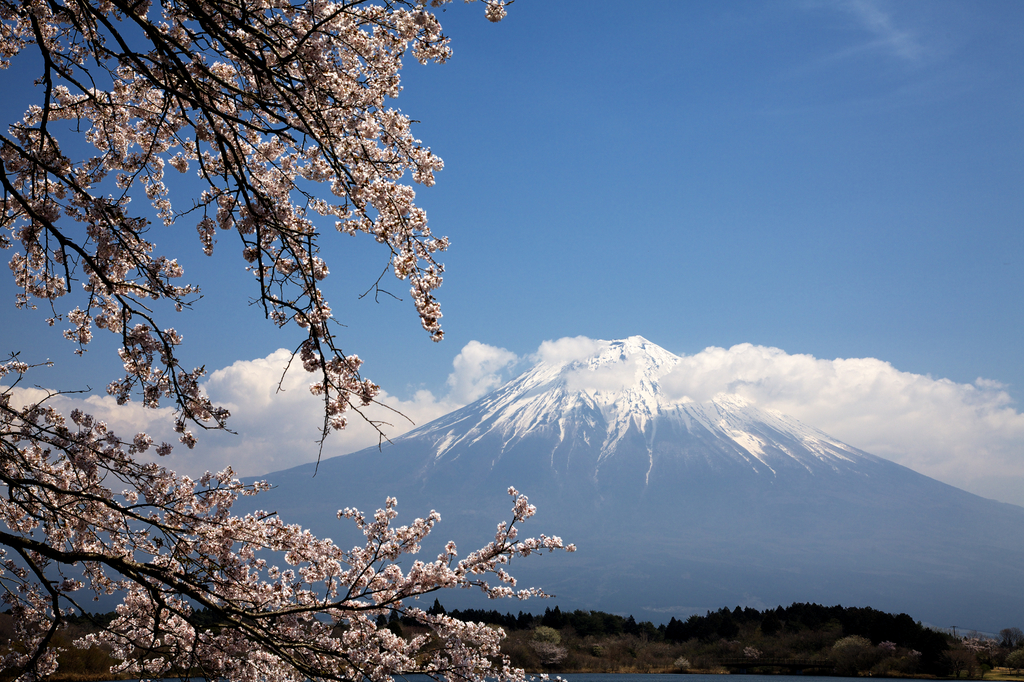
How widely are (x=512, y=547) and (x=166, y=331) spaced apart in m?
2.31

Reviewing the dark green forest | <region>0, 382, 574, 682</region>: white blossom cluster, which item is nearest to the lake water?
the dark green forest

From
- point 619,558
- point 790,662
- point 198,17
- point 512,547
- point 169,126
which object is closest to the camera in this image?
point 198,17

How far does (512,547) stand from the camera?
381 centimetres

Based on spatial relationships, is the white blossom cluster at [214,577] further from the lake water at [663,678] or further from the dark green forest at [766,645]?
the lake water at [663,678]

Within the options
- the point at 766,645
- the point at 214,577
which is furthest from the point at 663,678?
the point at 214,577

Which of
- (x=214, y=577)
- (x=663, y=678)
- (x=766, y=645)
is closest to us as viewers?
(x=214, y=577)

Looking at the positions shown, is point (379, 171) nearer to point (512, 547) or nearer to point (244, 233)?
point (244, 233)

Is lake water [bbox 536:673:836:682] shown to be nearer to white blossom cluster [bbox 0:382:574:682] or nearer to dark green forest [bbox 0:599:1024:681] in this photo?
dark green forest [bbox 0:599:1024:681]

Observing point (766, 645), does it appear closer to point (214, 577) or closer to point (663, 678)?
point (663, 678)

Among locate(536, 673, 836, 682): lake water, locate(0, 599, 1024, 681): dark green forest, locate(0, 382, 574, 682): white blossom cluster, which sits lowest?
locate(536, 673, 836, 682): lake water

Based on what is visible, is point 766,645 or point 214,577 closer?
point 214,577

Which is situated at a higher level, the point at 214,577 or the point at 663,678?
the point at 214,577

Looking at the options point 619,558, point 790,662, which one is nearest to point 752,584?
point 619,558

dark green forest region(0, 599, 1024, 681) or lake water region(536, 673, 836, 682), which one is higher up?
dark green forest region(0, 599, 1024, 681)
